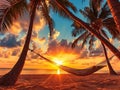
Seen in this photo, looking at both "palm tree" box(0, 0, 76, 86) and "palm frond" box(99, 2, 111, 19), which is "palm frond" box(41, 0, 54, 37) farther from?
"palm frond" box(99, 2, 111, 19)

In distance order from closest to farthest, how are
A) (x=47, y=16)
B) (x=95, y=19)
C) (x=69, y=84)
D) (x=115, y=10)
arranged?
1. (x=115, y=10)
2. (x=69, y=84)
3. (x=47, y=16)
4. (x=95, y=19)

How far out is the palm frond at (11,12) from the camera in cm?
798

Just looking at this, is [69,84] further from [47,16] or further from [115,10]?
[115,10]

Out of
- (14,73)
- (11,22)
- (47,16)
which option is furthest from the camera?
(47,16)

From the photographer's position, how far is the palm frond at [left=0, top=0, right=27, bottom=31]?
7980 millimetres

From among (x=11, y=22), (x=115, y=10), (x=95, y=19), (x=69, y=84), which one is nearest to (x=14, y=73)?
(x=11, y=22)

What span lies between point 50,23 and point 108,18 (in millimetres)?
6517

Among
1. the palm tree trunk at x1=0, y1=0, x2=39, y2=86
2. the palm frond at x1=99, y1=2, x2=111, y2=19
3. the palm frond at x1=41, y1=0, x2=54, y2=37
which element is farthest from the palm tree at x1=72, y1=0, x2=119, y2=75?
the palm tree trunk at x1=0, y1=0, x2=39, y2=86

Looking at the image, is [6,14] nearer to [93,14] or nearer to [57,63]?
[57,63]

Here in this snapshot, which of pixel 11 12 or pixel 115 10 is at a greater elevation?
pixel 11 12

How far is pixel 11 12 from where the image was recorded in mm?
8383

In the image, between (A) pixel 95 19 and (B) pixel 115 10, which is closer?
(B) pixel 115 10

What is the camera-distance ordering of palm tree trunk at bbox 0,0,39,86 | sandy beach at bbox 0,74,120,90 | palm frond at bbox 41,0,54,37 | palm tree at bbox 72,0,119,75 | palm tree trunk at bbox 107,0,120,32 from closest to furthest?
palm tree trunk at bbox 107,0,120,32, sandy beach at bbox 0,74,120,90, palm tree trunk at bbox 0,0,39,86, palm frond at bbox 41,0,54,37, palm tree at bbox 72,0,119,75

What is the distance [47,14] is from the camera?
9992 millimetres
